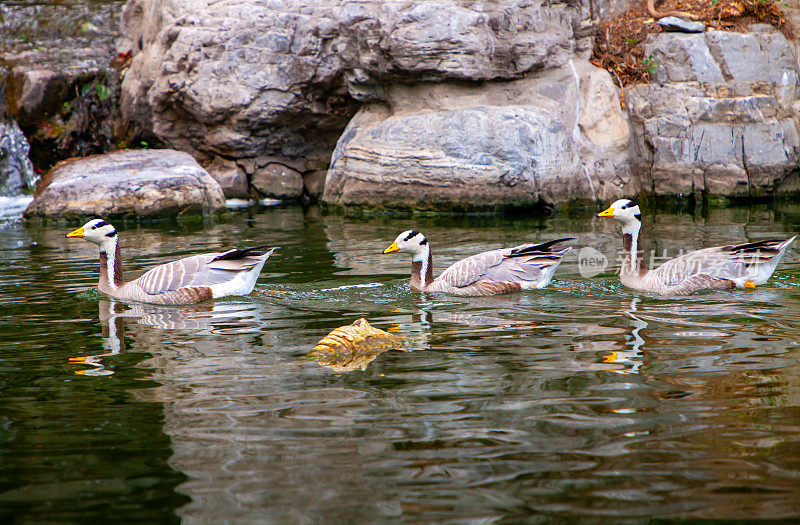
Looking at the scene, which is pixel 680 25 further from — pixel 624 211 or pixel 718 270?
pixel 718 270

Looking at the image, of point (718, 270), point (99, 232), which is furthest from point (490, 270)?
point (99, 232)

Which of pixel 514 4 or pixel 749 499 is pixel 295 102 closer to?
pixel 514 4

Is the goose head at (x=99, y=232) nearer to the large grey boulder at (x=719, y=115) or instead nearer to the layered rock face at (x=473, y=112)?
the layered rock face at (x=473, y=112)

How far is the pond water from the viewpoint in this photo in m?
3.42

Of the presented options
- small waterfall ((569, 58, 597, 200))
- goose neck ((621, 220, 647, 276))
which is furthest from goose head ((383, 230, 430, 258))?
small waterfall ((569, 58, 597, 200))

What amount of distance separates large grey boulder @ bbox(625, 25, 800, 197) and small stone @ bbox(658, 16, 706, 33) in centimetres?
20

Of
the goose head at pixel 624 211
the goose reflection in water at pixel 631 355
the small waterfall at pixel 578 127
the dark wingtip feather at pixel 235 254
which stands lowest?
the goose reflection in water at pixel 631 355

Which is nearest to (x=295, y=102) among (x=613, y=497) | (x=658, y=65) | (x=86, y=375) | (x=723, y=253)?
(x=658, y=65)

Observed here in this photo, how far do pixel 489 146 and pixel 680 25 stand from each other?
5.12 m

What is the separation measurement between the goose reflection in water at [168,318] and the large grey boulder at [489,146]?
23.0 feet

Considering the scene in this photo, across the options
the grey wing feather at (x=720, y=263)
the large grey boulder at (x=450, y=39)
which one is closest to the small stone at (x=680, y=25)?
the large grey boulder at (x=450, y=39)

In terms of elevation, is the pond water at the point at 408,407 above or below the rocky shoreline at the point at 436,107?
below

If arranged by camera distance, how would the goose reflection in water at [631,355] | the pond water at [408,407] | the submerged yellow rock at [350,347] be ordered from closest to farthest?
the pond water at [408,407], the goose reflection in water at [631,355], the submerged yellow rock at [350,347]

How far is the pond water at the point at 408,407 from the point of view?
3420 mm
